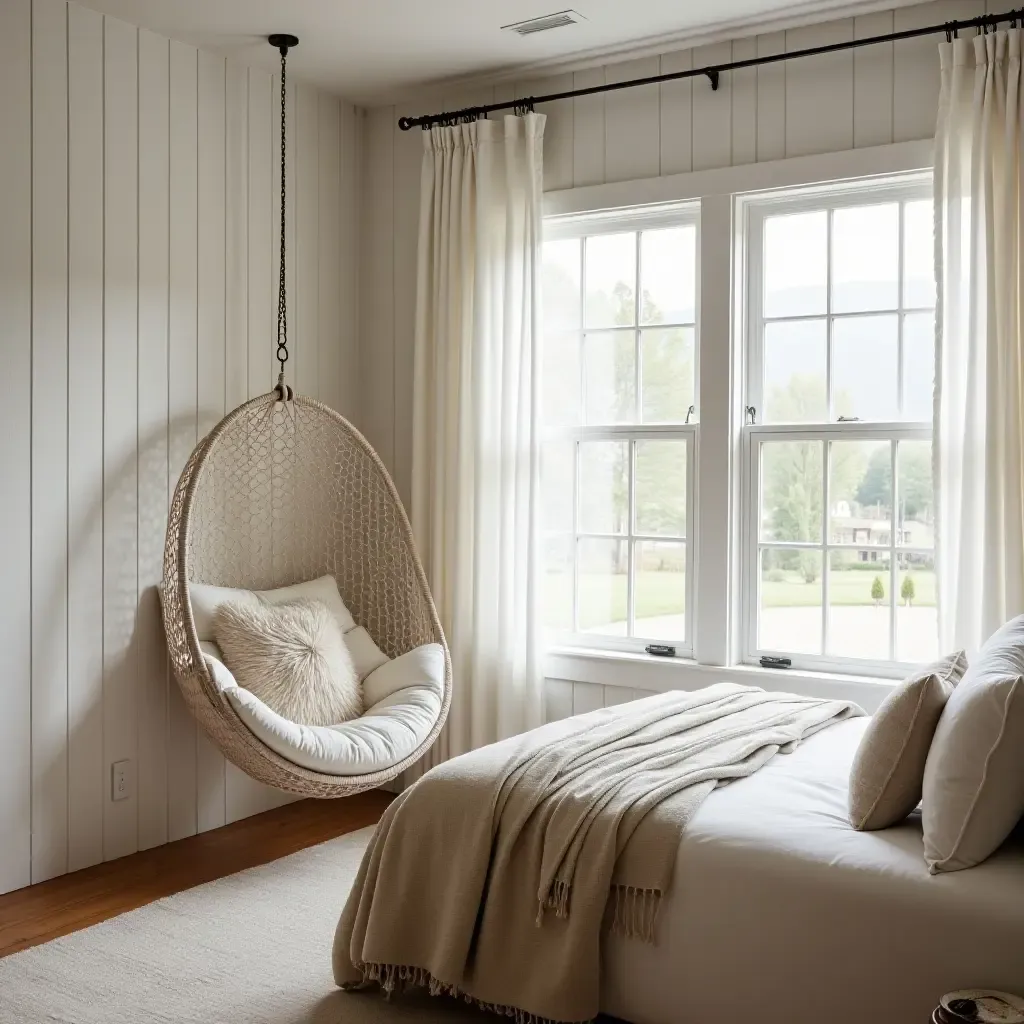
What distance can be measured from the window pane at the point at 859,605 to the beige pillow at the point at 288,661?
1635 mm

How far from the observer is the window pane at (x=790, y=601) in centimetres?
378

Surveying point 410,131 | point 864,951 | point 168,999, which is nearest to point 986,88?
point 410,131

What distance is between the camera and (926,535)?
3.60 metres

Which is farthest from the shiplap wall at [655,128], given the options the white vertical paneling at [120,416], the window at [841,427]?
the white vertical paneling at [120,416]

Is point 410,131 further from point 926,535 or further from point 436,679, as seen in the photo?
point 926,535

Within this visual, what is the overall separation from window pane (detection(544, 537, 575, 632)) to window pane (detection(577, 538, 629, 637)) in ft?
0.16

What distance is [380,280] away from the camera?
461cm

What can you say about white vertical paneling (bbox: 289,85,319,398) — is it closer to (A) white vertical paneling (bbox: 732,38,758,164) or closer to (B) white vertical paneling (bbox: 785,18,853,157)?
(A) white vertical paneling (bbox: 732,38,758,164)

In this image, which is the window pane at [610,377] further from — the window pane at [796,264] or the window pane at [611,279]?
the window pane at [796,264]

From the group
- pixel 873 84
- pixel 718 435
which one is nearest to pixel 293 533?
pixel 718 435

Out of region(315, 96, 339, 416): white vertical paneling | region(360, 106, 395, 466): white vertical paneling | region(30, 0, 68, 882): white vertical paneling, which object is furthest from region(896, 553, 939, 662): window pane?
region(30, 0, 68, 882): white vertical paneling

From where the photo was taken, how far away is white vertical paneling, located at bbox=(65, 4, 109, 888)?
351cm

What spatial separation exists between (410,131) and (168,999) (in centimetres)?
326

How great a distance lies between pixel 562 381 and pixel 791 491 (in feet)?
3.19
